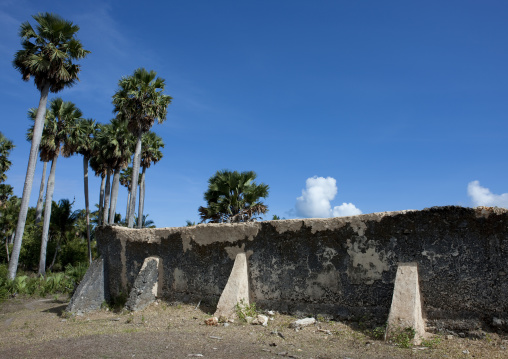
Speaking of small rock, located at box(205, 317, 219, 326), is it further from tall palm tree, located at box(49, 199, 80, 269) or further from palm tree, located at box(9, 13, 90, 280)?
tall palm tree, located at box(49, 199, 80, 269)

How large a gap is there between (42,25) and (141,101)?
6.18 metres

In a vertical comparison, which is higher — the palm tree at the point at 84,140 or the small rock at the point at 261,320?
the palm tree at the point at 84,140

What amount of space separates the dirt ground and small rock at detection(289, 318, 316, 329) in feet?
0.38

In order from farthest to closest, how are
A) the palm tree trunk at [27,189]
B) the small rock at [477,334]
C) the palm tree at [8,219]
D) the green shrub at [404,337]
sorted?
1. the palm tree at [8,219]
2. the palm tree trunk at [27,189]
3. the small rock at [477,334]
4. the green shrub at [404,337]

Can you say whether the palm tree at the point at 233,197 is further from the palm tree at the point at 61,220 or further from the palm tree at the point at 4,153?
the palm tree at the point at 4,153

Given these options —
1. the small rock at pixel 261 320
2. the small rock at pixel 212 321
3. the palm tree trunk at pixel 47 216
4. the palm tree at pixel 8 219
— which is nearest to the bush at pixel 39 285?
the palm tree trunk at pixel 47 216

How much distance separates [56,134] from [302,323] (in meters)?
23.1

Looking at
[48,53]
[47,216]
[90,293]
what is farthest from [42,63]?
[90,293]

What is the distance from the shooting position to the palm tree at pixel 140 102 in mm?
22109

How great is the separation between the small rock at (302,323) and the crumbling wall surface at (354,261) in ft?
1.06

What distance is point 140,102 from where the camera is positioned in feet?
72.9

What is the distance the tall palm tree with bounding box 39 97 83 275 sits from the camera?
24.1 m

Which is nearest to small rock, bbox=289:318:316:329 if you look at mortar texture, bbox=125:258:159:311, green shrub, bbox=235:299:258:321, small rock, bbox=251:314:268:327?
small rock, bbox=251:314:268:327

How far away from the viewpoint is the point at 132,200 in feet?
69.5
